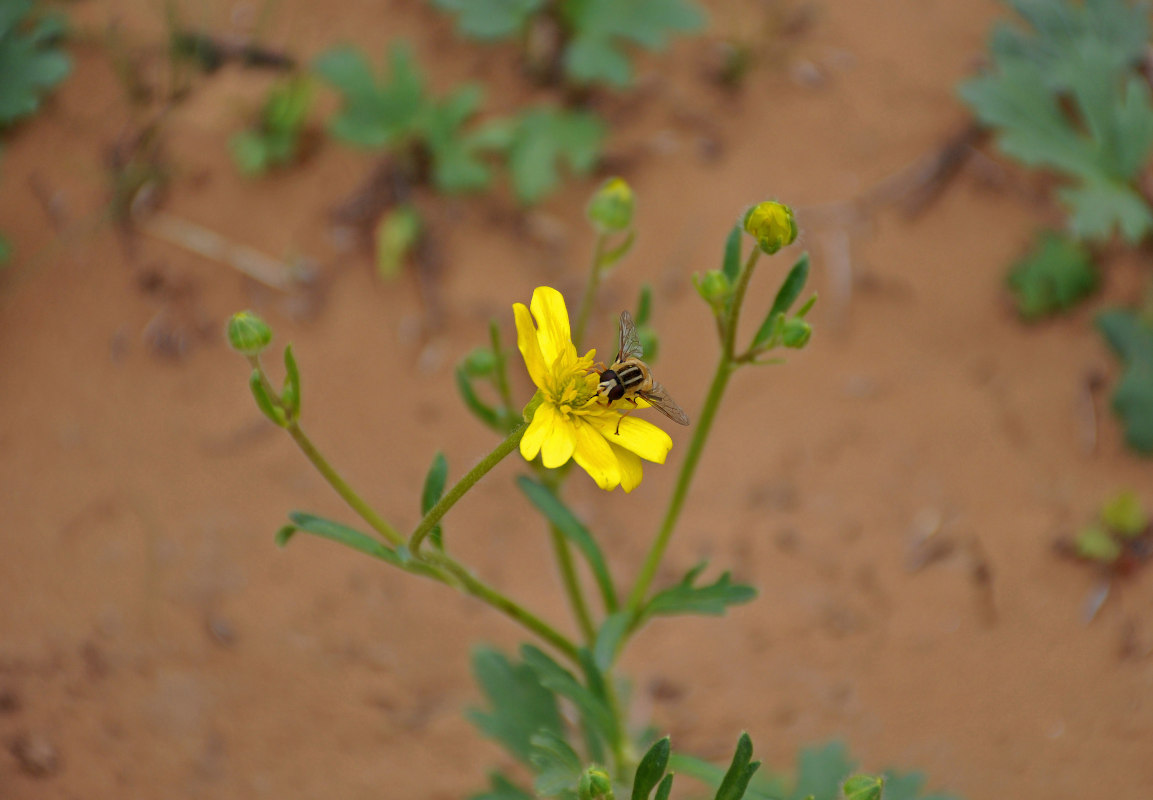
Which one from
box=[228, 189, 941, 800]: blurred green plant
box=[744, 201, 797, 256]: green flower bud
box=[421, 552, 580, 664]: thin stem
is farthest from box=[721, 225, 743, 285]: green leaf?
box=[421, 552, 580, 664]: thin stem

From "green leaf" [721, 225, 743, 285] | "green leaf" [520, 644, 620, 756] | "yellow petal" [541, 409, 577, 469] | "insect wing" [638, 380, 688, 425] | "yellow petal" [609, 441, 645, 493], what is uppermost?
"green leaf" [721, 225, 743, 285]

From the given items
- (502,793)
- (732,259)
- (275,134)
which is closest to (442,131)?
(275,134)

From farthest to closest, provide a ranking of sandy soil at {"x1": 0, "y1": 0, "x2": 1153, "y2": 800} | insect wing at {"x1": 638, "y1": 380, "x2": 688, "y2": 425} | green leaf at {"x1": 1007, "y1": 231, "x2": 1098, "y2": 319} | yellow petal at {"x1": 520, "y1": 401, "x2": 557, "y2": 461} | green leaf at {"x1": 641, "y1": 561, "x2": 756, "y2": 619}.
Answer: green leaf at {"x1": 1007, "y1": 231, "x2": 1098, "y2": 319}
sandy soil at {"x1": 0, "y1": 0, "x2": 1153, "y2": 800}
green leaf at {"x1": 641, "y1": 561, "x2": 756, "y2": 619}
insect wing at {"x1": 638, "y1": 380, "x2": 688, "y2": 425}
yellow petal at {"x1": 520, "y1": 401, "x2": 557, "y2": 461}

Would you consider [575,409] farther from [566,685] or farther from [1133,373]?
[1133,373]

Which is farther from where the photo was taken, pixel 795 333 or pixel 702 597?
pixel 702 597

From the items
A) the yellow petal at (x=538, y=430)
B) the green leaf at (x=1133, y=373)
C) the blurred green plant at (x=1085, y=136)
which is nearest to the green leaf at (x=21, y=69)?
the yellow petal at (x=538, y=430)

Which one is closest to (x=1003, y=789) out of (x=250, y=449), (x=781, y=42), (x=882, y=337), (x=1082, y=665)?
(x=1082, y=665)

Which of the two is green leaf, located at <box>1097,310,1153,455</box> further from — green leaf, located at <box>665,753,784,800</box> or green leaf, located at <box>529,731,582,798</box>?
green leaf, located at <box>529,731,582,798</box>

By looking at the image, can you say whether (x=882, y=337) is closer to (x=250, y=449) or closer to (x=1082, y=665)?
(x=1082, y=665)
